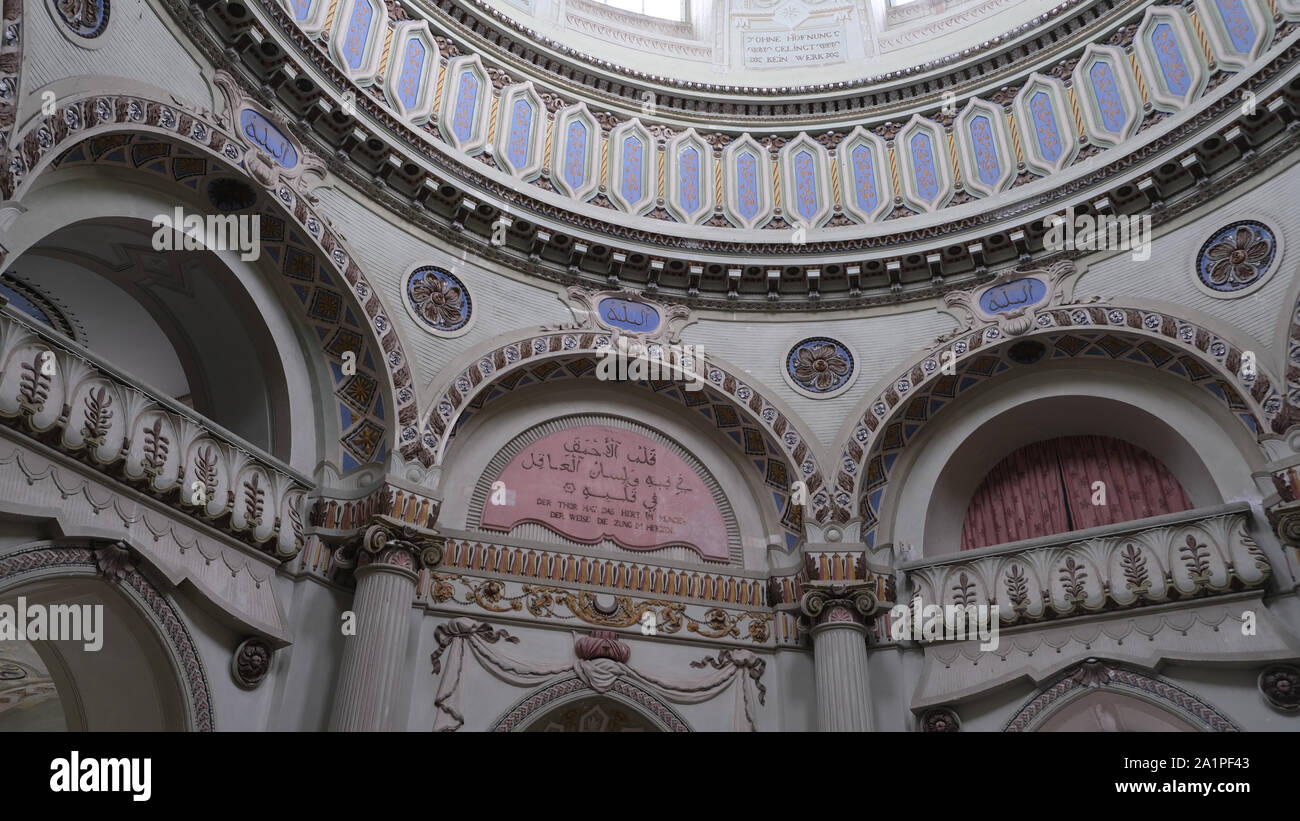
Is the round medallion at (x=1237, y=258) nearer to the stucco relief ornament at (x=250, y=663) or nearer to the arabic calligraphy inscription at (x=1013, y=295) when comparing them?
the arabic calligraphy inscription at (x=1013, y=295)

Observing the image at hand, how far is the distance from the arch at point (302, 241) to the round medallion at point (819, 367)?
5.51 metres

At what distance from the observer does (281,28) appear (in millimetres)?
11211

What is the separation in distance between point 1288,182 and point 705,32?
9.48m

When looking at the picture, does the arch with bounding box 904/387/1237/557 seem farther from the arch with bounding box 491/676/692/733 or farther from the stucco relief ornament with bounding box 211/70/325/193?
the stucco relief ornament with bounding box 211/70/325/193

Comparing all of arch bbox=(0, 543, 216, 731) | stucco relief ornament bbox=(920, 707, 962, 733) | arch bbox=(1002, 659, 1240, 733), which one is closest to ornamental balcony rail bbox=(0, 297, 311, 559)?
arch bbox=(0, 543, 216, 731)

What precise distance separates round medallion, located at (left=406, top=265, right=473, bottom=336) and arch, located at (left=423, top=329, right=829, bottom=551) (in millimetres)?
486

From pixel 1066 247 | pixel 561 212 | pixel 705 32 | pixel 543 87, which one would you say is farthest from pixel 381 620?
pixel 705 32

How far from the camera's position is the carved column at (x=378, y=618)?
9.88 m

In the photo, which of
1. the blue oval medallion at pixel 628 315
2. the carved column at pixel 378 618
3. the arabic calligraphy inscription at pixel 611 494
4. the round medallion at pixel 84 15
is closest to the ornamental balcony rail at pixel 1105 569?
the arabic calligraphy inscription at pixel 611 494

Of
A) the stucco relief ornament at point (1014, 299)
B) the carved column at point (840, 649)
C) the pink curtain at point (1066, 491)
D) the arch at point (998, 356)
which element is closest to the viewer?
the carved column at point (840, 649)

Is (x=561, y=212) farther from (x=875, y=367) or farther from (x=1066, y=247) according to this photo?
Result: (x=1066, y=247)

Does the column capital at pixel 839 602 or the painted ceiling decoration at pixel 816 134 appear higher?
the painted ceiling decoration at pixel 816 134

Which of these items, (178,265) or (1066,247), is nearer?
(178,265)

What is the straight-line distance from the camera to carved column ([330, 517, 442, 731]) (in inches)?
389
